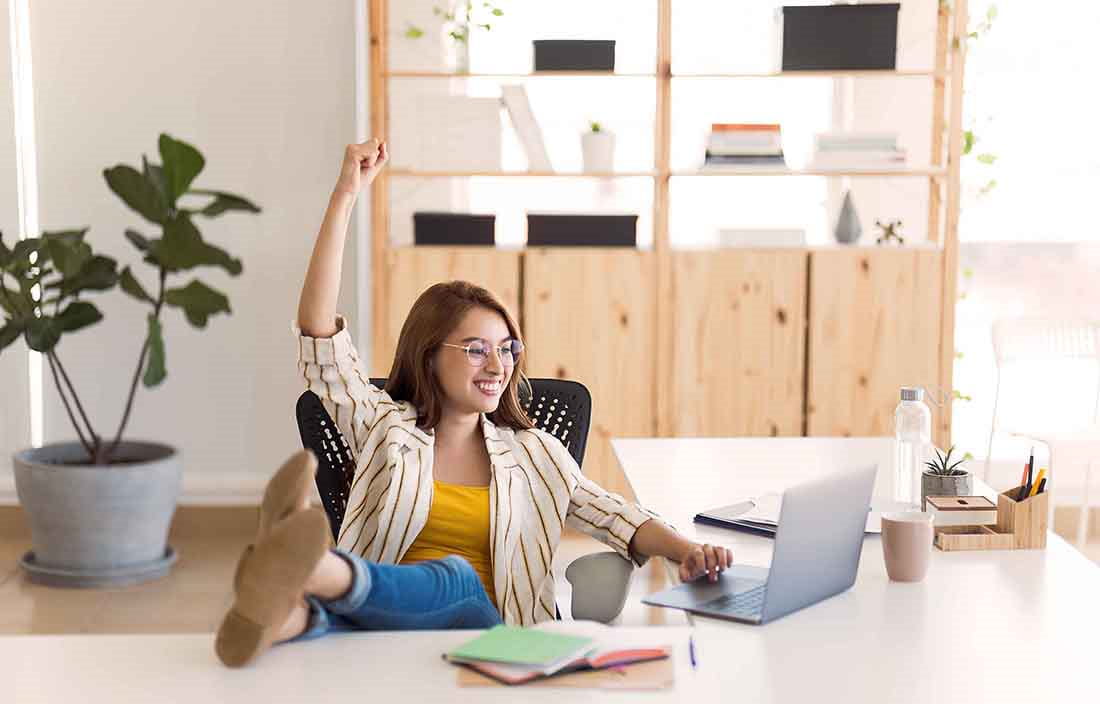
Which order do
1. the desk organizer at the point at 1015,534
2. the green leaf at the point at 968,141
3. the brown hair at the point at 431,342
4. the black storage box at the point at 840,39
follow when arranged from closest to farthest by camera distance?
the desk organizer at the point at 1015,534, the brown hair at the point at 431,342, the black storage box at the point at 840,39, the green leaf at the point at 968,141

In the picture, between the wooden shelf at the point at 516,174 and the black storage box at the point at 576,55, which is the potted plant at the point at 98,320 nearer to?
the wooden shelf at the point at 516,174

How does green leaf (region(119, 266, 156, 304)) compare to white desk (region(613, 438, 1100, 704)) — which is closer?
white desk (region(613, 438, 1100, 704))

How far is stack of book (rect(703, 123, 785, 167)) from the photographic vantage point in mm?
4262

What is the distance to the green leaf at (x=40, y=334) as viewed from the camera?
3781mm

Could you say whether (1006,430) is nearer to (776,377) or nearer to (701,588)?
(776,377)

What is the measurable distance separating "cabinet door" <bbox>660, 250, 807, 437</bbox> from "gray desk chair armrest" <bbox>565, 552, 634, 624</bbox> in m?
2.21

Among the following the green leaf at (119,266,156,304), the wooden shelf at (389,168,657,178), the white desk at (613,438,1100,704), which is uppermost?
the wooden shelf at (389,168,657,178)

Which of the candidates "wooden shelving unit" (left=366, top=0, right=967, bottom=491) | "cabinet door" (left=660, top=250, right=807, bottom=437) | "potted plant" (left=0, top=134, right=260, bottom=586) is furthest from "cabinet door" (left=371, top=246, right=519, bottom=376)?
"potted plant" (left=0, top=134, right=260, bottom=586)

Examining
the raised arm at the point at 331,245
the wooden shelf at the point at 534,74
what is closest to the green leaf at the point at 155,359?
the wooden shelf at the point at 534,74

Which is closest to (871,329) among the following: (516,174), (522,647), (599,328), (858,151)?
(858,151)

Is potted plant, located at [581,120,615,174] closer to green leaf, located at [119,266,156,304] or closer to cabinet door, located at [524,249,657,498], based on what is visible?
cabinet door, located at [524,249,657,498]

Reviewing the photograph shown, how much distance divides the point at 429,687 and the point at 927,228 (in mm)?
3409

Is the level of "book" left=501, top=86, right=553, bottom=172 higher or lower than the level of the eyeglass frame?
higher

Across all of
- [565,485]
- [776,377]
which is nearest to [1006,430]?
[776,377]
